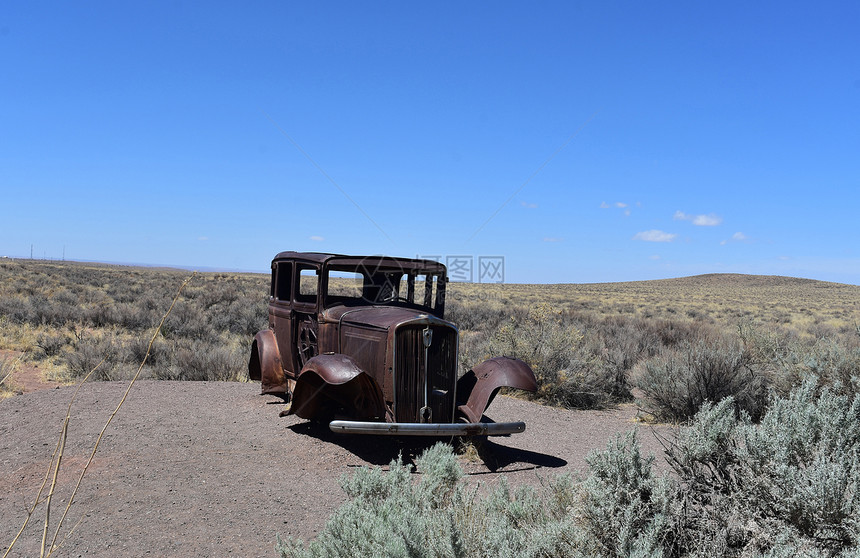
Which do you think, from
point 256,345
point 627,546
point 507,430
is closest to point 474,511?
point 627,546

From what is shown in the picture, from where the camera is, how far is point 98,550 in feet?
12.6

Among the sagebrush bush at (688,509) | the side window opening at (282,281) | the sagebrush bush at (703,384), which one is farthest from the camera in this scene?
the sagebrush bush at (703,384)

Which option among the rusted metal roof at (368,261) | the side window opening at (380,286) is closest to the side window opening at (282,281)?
the rusted metal roof at (368,261)

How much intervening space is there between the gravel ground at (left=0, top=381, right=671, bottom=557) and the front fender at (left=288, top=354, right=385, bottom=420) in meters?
0.43

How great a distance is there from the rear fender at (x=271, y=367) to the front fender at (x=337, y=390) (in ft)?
4.61

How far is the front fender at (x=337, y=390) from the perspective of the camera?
5.95 m

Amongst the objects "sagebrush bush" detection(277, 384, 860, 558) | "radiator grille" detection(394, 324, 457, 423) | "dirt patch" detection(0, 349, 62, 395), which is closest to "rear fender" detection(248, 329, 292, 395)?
"radiator grille" detection(394, 324, 457, 423)

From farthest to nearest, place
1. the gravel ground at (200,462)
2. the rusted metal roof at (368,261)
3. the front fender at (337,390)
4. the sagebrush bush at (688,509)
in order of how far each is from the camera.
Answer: the rusted metal roof at (368,261), the front fender at (337,390), the gravel ground at (200,462), the sagebrush bush at (688,509)

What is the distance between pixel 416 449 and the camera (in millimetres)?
6621

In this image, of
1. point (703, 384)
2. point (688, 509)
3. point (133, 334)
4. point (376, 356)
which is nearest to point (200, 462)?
point (376, 356)

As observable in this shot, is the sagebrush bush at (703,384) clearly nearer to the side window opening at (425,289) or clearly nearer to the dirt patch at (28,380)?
the side window opening at (425,289)

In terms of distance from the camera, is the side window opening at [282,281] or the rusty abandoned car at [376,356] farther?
the side window opening at [282,281]

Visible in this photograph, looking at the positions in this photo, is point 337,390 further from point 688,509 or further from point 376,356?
point 688,509

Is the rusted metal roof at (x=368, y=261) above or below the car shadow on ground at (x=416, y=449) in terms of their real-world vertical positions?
above
